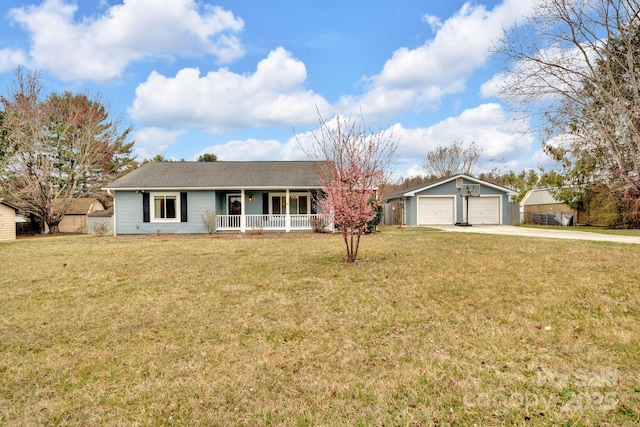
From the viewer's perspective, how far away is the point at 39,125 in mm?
23688

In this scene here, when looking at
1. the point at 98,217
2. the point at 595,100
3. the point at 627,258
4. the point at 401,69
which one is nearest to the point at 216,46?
the point at 401,69

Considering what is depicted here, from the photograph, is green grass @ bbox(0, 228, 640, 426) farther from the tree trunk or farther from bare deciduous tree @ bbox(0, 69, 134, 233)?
bare deciduous tree @ bbox(0, 69, 134, 233)

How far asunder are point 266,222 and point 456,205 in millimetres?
13628

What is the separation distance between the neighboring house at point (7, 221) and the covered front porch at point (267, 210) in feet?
42.4

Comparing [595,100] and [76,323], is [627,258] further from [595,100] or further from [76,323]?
[595,100]

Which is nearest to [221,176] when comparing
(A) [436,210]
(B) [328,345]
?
(A) [436,210]

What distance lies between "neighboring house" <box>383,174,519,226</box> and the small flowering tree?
637 inches

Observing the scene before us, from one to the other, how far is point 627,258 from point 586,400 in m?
7.16

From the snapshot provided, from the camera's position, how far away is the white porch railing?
18016 mm

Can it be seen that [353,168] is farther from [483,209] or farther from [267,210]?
[483,209]

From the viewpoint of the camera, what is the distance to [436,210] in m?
24.5

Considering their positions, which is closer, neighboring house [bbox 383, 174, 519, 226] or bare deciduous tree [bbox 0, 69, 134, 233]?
bare deciduous tree [bbox 0, 69, 134, 233]

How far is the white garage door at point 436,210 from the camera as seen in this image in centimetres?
2442

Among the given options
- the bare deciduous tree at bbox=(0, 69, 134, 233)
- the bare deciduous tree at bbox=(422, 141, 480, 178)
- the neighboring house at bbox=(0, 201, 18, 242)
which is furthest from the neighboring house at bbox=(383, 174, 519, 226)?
the neighboring house at bbox=(0, 201, 18, 242)
